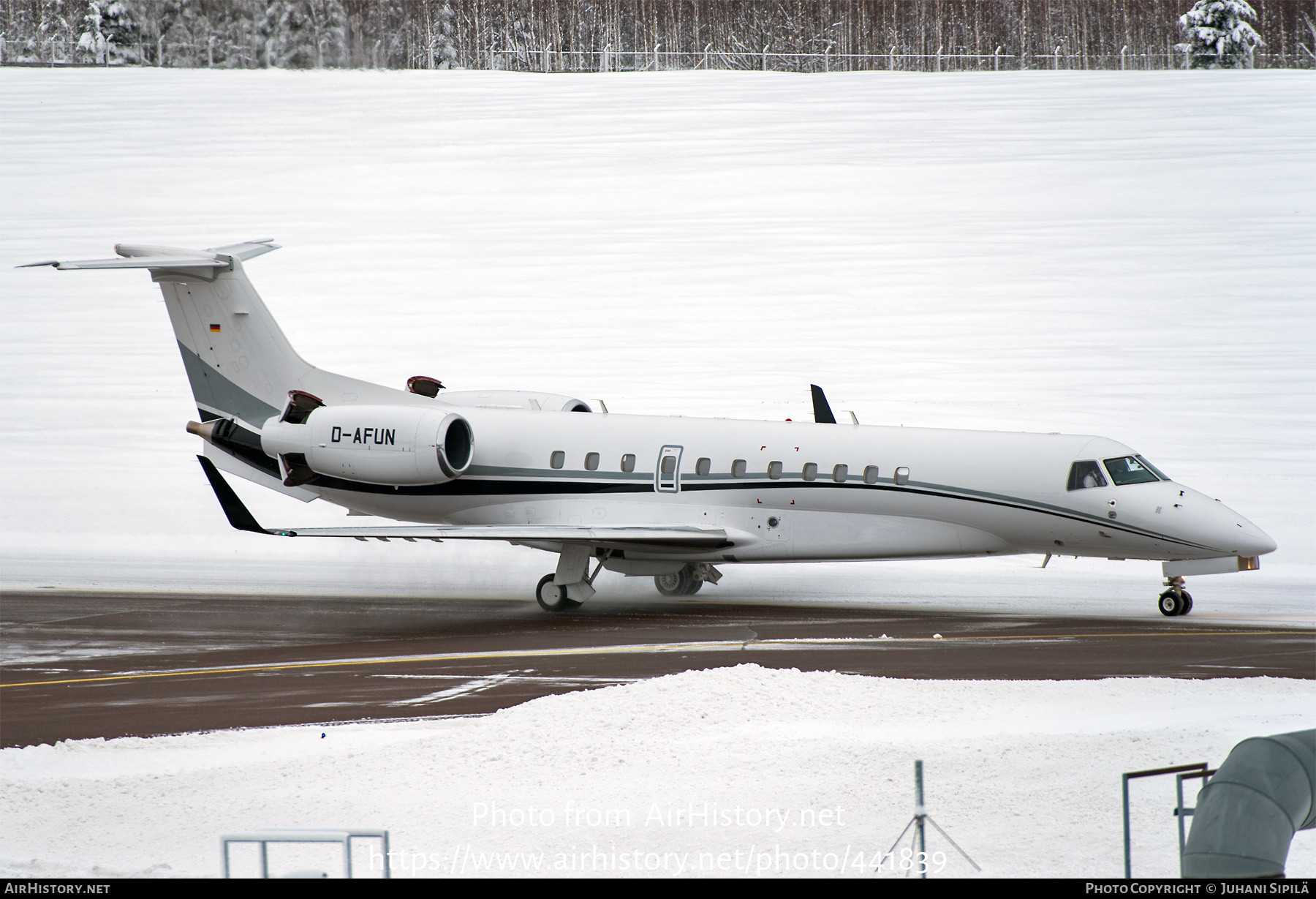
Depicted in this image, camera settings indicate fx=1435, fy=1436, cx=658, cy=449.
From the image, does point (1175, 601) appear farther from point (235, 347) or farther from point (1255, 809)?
point (235, 347)

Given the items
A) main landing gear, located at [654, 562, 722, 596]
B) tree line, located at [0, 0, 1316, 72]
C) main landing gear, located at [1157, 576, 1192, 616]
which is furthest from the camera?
tree line, located at [0, 0, 1316, 72]

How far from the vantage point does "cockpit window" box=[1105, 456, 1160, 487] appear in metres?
18.7

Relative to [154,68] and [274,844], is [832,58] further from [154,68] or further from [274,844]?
[274,844]

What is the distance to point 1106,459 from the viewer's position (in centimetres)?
1881

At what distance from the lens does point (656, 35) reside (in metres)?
57.3

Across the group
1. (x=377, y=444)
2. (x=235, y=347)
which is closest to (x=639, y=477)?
(x=377, y=444)

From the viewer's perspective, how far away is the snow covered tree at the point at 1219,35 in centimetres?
5391

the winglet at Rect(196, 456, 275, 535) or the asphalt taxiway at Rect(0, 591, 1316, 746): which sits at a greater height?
the winglet at Rect(196, 456, 275, 535)

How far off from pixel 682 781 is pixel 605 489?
1130cm

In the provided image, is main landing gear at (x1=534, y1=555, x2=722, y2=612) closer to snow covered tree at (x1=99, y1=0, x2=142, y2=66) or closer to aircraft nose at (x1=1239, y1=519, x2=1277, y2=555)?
aircraft nose at (x1=1239, y1=519, x2=1277, y2=555)

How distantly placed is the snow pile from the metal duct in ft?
5.12

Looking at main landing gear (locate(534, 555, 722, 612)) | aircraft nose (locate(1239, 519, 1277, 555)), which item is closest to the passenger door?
main landing gear (locate(534, 555, 722, 612))

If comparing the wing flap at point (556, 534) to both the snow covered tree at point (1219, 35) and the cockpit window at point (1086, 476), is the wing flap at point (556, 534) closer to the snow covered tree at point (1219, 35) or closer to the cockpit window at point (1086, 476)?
the cockpit window at point (1086, 476)
